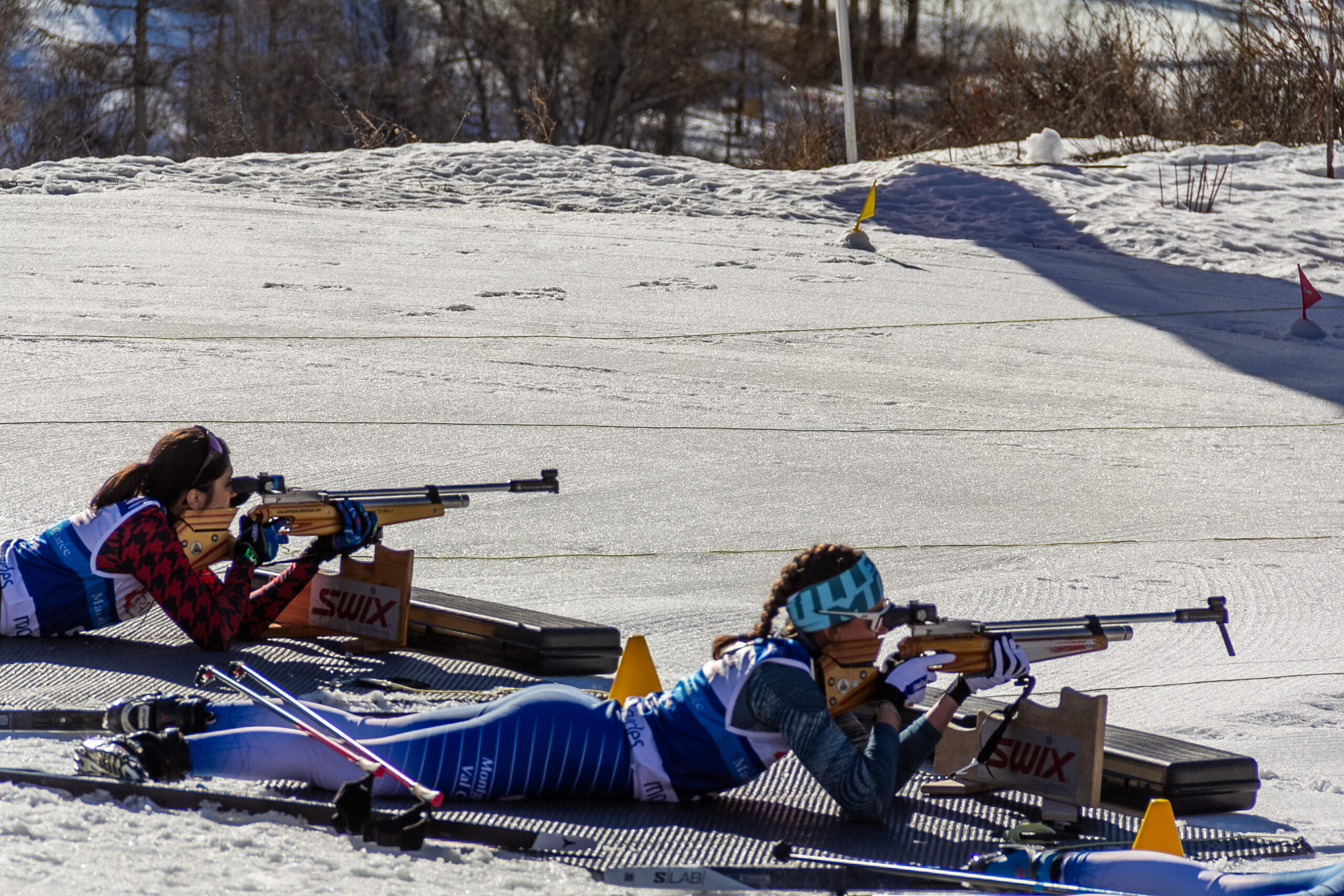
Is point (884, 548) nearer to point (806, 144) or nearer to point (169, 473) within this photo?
point (169, 473)

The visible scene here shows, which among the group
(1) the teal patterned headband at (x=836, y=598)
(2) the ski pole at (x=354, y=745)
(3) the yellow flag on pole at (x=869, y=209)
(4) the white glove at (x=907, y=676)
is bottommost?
(2) the ski pole at (x=354, y=745)

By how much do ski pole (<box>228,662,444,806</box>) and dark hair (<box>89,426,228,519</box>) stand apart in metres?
0.89

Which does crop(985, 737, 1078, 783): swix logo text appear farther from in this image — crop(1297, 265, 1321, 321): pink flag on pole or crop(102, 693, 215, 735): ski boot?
crop(1297, 265, 1321, 321): pink flag on pole

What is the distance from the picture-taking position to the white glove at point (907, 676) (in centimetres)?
342

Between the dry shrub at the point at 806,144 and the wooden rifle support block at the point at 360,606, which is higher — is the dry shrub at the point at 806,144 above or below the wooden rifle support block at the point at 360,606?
above

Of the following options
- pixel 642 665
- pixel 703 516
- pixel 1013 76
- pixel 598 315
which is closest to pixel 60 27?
pixel 1013 76

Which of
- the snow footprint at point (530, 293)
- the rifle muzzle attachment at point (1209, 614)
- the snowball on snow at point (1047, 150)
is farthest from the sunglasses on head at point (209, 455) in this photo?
the snowball on snow at point (1047, 150)

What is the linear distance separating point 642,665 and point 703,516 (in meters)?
3.33

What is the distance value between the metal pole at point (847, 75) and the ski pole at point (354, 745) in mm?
13695

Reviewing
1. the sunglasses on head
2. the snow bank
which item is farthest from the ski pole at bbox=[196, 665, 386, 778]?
the snow bank

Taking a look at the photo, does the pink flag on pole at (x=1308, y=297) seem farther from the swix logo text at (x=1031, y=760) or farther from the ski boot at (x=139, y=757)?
the ski boot at (x=139, y=757)

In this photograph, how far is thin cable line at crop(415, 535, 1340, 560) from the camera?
663cm

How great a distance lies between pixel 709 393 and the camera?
9578mm

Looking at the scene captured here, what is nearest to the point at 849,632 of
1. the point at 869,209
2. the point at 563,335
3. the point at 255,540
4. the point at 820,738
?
the point at 820,738
